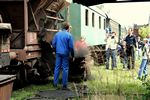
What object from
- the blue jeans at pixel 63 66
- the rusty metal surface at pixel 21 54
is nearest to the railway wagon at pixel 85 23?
the blue jeans at pixel 63 66

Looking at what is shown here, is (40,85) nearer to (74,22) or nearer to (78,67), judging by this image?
(78,67)

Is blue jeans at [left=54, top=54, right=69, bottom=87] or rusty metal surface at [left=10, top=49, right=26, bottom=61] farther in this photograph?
blue jeans at [left=54, top=54, right=69, bottom=87]

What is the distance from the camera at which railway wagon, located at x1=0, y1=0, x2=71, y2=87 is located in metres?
12.0

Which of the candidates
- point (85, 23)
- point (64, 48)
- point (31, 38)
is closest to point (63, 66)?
point (64, 48)

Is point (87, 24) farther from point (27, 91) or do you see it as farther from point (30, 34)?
point (27, 91)

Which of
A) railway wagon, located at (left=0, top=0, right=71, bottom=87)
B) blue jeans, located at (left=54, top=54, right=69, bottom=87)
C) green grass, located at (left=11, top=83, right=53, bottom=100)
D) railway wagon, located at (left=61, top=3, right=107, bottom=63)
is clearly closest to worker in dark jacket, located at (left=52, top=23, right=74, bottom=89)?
blue jeans, located at (left=54, top=54, right=69, bottom=87)

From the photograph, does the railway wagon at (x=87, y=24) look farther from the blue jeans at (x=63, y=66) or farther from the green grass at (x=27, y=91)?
the green grass at (x=27, y=91)

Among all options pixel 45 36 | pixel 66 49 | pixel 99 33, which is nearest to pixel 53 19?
pixel 45 36

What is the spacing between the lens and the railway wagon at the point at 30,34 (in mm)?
11969

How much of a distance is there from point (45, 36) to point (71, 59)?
3.46 ft

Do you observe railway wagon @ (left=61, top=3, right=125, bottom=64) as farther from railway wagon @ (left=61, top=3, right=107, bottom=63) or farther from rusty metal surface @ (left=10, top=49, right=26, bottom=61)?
rusty metal surface @ (left=10, top=49, right=26, bottom=61)

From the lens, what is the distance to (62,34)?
12484 millimetres

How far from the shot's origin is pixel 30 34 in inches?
483

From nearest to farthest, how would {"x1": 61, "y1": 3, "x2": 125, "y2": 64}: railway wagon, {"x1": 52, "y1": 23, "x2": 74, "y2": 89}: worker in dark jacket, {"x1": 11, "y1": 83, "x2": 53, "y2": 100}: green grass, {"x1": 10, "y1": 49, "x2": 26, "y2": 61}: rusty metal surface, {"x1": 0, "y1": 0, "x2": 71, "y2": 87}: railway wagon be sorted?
{"x1": 11, "y1": 83, "x2": 53, "y2": 100}: green grass, {"x1": 10, "y1": 49, "x2": 26, "y2": 61}: rusty metal surface, {"x1": 0, "y1": 0, "x2": 71, "y2": 87}: railway wagon, {"x1": 52, "y1": 23, "x2": 74, "y2": 89}: worker in dark jacket, {"x1": 61, "y1": 3, "x2": 125, "y2": 64}: railway wagon
